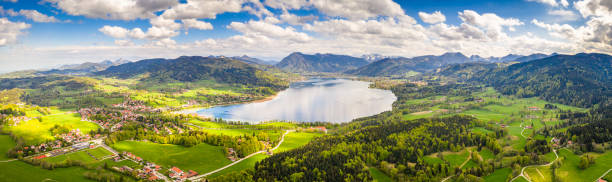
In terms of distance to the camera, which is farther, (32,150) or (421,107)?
(421,107)

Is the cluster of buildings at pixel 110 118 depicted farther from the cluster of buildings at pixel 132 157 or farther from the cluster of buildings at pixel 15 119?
the cluster of buildings at pixel 132 157

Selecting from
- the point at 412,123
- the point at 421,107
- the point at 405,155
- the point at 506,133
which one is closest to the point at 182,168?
the point at 405,155

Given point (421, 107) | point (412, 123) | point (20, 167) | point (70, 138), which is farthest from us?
point (421, 107)

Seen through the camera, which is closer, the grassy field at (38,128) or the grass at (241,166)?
the grass at (241,166)

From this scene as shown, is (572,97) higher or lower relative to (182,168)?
higher

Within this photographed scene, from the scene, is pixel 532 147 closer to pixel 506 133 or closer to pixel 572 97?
pixel 506 133

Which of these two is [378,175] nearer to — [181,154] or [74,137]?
[181,154]

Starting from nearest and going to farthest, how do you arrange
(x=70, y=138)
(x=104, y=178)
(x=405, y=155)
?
1. (x=104, y=178)
2. (x=405, y=155)
3. (x=70, y=138)

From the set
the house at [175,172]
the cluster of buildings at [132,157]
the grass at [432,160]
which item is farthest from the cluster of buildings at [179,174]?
the grass at [432,160]
